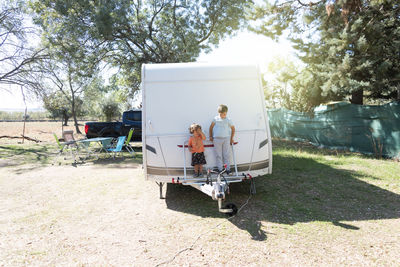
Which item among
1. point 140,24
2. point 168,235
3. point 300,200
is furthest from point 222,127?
point 140,24

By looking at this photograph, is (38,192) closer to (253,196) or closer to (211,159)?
(211,159)

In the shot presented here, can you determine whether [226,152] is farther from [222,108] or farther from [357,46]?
[357,46]

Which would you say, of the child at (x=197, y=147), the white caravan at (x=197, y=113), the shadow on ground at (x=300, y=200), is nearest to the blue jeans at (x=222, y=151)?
the white caravan at (x=197, y=113)

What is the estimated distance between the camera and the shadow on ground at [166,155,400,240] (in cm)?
384

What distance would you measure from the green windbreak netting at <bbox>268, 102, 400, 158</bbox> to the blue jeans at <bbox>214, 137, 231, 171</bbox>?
6.25m

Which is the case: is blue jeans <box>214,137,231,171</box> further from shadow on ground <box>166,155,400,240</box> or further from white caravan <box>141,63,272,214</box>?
shadow on ground <box>166,155,400,240</box>

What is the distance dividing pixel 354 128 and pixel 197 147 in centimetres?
726

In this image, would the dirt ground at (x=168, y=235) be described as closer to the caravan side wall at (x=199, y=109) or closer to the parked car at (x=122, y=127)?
the caravan side wall at (x=199, y=109)

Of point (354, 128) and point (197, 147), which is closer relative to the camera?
point (197, 147)

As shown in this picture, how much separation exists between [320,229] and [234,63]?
2982 mm

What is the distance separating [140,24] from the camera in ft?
45.8

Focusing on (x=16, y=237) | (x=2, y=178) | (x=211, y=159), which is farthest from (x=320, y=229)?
(x=2, y=178)

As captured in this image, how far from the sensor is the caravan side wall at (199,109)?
14.3ft

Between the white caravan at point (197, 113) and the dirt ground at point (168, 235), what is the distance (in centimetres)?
74
